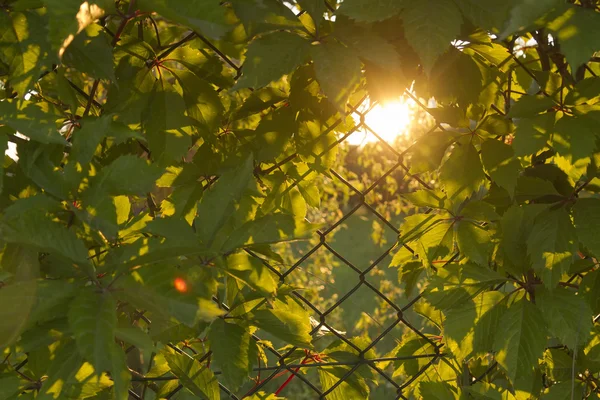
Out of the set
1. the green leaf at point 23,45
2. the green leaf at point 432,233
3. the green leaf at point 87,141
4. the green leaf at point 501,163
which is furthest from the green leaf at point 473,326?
the green leaf at point 23,45

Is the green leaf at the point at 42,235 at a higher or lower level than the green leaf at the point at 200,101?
lower

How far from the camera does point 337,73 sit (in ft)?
3.07

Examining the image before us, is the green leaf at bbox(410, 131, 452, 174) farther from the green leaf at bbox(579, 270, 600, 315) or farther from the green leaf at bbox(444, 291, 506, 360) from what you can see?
the green leaf at bbox(579, 270, 600, 315)

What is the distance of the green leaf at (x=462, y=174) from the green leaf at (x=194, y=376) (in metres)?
0.55

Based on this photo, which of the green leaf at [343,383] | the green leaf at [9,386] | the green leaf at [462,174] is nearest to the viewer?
the green leaf at [9,386]

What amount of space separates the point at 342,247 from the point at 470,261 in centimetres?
747

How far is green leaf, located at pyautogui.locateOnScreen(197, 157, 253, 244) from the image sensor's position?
2.85 feet

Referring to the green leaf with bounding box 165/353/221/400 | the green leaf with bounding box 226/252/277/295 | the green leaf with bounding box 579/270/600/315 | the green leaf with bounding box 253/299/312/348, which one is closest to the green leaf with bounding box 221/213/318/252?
the green leaf with bounding box 226/252/277/295

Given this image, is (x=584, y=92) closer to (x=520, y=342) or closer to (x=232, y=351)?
(x=520, y=342)

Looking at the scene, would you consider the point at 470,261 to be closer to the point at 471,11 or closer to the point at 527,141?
the point at 527,141

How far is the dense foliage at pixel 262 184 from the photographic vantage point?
0.82 meters

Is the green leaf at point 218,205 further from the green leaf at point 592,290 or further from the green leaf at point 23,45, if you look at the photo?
the green leaf at point 592,290

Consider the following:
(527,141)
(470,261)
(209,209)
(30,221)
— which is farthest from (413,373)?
(30,221)

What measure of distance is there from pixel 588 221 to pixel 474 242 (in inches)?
7.9
